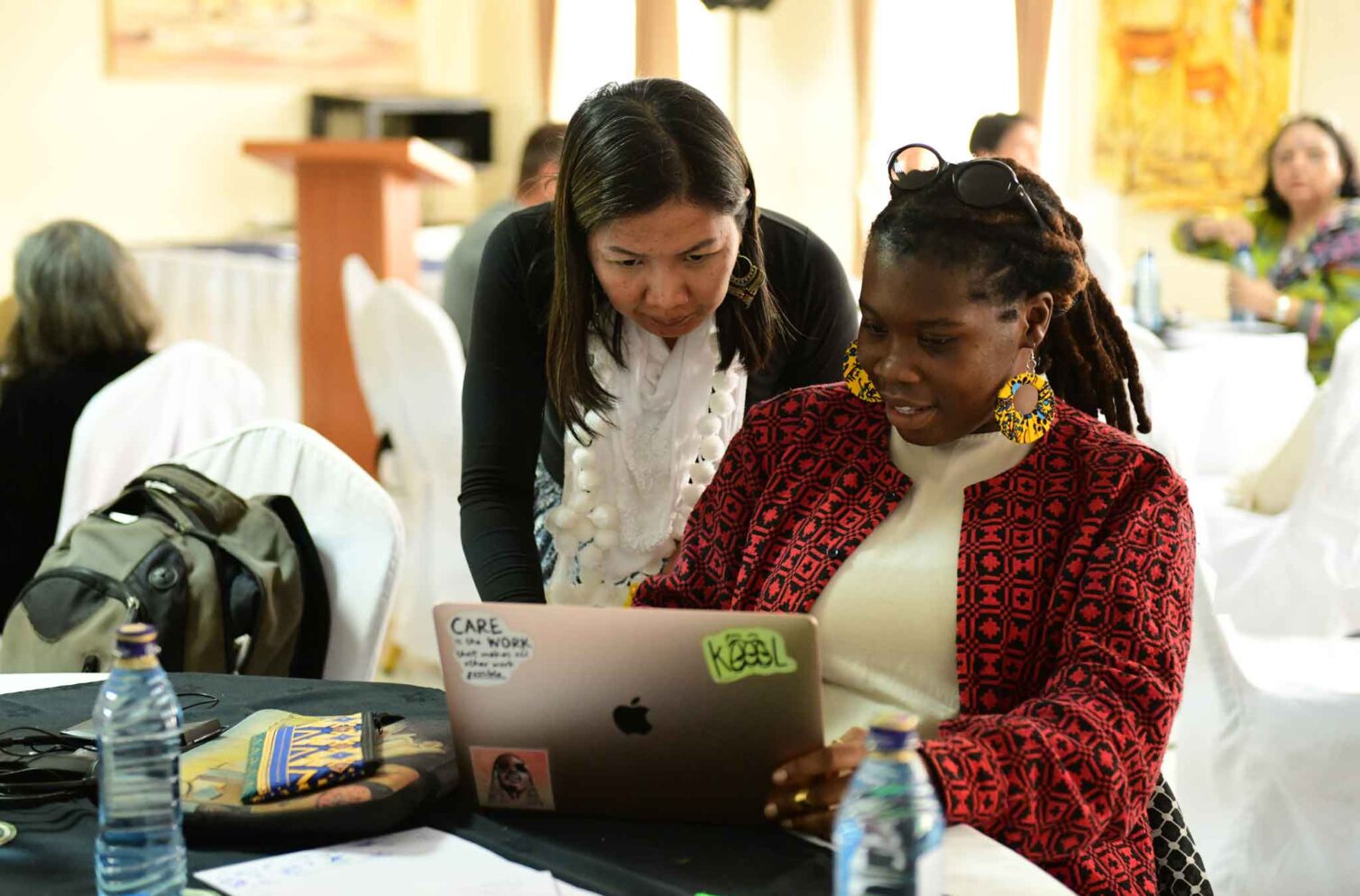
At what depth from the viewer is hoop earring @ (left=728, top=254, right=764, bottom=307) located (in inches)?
69.6

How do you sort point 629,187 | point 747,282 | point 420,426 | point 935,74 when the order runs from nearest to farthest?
1. point 629,187
2. point 747,282
3. point 420,426
4. point 935,74

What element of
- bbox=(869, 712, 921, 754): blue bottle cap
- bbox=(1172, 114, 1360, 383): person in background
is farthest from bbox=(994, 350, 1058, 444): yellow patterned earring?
bbox=(1172, 114, 1360, 383): person in background

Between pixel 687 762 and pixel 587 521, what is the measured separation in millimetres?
841

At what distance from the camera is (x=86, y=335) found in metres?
Result: 3.04

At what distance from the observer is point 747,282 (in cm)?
178

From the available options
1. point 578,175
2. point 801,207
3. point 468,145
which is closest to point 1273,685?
point 578,175

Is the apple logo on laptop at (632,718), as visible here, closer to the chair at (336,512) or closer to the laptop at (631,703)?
the laptop at (631,703)

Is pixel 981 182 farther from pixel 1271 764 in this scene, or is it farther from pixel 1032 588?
pixel 1271 764

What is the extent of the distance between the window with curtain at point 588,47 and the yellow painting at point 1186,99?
10.6ft

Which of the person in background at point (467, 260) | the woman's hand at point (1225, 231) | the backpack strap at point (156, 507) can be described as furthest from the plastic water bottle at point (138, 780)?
the woman's hand at point (1225, 231)

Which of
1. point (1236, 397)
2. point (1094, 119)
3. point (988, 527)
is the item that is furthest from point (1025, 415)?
point (1094, 119)

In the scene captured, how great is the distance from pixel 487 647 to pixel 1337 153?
4.64 metres

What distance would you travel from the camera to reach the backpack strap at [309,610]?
76.4 inches

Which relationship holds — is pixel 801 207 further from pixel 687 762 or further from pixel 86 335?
pixel 687 762
